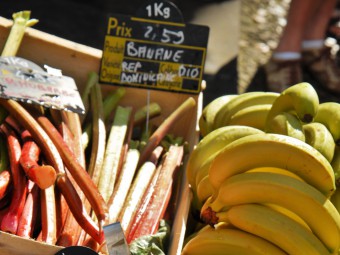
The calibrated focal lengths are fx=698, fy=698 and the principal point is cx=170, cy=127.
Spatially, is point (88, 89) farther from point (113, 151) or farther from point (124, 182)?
point (124, 182)

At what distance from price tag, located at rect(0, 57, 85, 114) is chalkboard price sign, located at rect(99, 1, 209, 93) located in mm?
266

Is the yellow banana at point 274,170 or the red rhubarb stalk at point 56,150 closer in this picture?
the yellow banana at point 274,170

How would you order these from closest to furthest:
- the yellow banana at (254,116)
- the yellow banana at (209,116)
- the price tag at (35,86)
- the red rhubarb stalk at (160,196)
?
the red rhubarb stalk at (160,196) < the yellow banana at (254,116) < the price tag at (35,86) < the yellow banana at (209,116)

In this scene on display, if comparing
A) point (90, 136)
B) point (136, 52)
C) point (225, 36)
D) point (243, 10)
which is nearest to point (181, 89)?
point (136, 52)

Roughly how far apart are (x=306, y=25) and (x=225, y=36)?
0.59 meters

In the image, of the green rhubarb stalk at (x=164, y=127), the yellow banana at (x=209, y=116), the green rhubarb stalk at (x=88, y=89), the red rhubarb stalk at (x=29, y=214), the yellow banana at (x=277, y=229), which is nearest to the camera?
the yellow banana at (x=277, y=229)

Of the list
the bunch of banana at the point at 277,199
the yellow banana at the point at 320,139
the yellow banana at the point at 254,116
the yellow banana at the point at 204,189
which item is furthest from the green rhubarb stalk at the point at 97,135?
the yellow banana at the point at 320,139

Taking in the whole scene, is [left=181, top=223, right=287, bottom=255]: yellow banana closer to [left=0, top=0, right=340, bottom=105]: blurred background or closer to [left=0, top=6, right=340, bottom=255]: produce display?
[left=0, top=6, right=340, bottom=255]: produce display

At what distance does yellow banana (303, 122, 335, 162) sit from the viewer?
2.14 m

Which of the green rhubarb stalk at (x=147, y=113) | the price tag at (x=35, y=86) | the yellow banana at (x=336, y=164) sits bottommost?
the green rhubarb stalk at (x=147, y=113)

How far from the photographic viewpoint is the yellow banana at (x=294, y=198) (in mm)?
1935

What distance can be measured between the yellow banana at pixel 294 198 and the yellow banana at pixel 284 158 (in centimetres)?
3

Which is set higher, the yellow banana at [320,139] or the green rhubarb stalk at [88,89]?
the yellow banana at [320,139]

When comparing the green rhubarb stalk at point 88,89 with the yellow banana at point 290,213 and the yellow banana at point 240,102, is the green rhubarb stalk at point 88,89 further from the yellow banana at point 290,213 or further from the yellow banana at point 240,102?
the yellow banana at point 290,213
